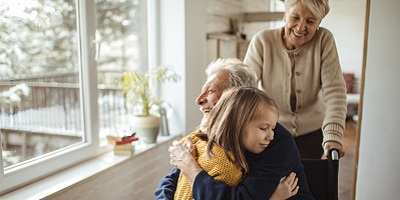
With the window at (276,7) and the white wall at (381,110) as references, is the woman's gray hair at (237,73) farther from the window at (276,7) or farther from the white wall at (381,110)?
the window at (276,7)

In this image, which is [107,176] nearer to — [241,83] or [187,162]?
[187,162]

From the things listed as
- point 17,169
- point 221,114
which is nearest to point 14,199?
point 17,169

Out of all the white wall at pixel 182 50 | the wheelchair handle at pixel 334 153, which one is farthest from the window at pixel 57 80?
the wheelchair handle at pixel 334 153

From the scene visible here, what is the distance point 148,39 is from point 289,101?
1317mm

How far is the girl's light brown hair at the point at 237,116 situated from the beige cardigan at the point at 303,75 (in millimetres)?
604

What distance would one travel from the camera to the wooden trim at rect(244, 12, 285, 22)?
2.32 meters

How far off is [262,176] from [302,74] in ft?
2.41

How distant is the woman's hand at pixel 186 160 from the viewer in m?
1.18

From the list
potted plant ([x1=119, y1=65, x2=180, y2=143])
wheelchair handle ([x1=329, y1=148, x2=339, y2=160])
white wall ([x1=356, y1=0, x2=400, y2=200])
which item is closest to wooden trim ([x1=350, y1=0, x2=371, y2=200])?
white wall ([x1=356, y1=0, x2=400, y2=200])

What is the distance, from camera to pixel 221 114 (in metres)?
1.15

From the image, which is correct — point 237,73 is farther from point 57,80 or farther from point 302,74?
point 57,80

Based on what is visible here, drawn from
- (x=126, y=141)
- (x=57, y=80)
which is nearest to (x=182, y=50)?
(x=126, y=141)

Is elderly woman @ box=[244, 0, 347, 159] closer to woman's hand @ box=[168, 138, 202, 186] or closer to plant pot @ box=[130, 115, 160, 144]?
woman's hand @ box=[168, 138, 202, 186]

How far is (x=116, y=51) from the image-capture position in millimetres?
2383
